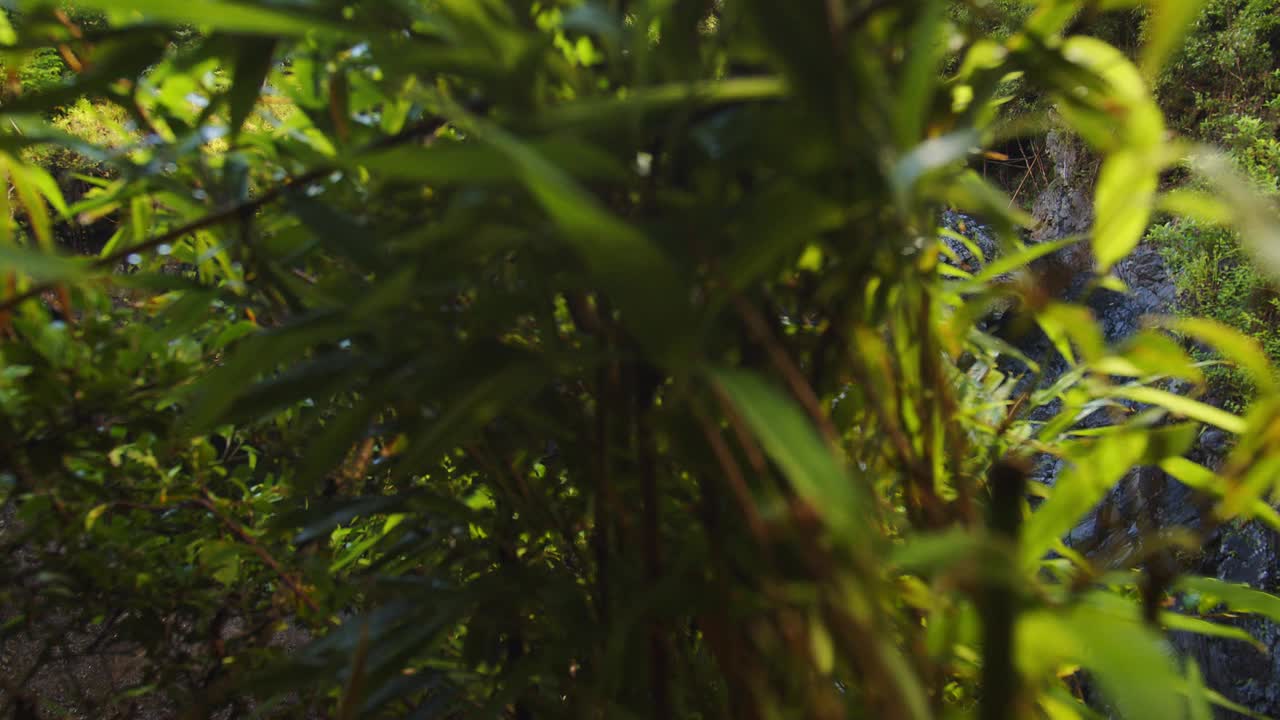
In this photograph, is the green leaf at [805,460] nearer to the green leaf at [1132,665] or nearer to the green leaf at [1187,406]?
the green leaf at [1132,665]

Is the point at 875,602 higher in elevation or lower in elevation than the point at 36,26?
lower

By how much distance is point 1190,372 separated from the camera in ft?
0.92

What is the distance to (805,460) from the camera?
198 millimetres

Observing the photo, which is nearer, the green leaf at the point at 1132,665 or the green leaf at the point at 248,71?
the green leaf at the point at 1132,665

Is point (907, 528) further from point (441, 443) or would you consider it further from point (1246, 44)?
point (1246, 44)

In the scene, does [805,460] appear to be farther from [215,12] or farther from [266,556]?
[266,556]

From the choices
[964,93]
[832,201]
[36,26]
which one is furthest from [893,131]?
[36,26]

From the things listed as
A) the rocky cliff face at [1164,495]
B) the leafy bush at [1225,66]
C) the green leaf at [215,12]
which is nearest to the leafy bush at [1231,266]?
the rocky cliff face at [1164,495]

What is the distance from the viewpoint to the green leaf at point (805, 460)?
197 mm

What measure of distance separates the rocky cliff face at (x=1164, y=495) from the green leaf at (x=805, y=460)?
1126mm

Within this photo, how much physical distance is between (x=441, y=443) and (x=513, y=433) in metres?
0.09

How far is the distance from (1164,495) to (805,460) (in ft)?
9.95

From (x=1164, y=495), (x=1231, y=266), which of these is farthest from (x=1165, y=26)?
(x=1231, y=266)

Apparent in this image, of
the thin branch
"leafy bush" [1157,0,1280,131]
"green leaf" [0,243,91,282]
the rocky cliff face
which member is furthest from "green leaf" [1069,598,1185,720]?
"leafy bush" [1157,0,1280,131]
